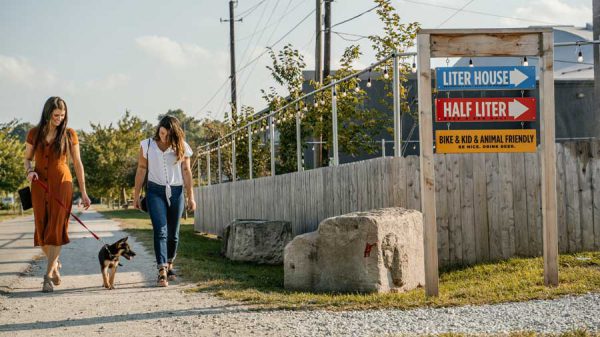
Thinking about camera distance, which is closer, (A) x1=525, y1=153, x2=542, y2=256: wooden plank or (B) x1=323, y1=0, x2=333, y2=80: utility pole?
(A) x1=525, y1=153, x2=542, y2=256: wooden plank

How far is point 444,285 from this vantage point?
9961 millimetres

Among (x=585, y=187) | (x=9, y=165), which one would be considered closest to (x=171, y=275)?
(x=585, y=187)

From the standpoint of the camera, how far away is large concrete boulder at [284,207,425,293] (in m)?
→ 9.09

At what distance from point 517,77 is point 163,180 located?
13.5 feet

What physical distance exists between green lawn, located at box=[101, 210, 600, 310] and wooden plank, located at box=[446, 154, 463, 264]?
29 centimetres

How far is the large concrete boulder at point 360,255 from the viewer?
9.09 meters

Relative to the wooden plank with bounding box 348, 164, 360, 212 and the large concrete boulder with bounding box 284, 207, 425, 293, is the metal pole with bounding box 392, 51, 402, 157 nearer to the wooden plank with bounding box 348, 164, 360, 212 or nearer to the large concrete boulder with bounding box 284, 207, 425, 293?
the large concrete boulder with bounding box 284, 207, 425, 293

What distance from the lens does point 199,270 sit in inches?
453

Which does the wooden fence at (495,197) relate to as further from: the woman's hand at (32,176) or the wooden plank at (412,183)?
the woman's hand at (32,176)

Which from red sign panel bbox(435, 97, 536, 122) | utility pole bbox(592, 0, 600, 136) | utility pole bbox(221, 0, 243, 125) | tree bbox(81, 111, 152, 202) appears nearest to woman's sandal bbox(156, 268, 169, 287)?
red sign panel bbox(435, 97, 536, 122)

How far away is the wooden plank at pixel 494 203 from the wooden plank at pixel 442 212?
0.59 m

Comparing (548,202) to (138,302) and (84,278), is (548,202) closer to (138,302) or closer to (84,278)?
(138,302)

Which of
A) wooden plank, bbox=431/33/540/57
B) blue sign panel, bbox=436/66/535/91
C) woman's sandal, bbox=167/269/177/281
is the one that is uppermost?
wooden plank, bbox=431/33/540/57

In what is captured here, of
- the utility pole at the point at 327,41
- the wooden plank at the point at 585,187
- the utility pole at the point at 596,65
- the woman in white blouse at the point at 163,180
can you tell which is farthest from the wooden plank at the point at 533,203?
the utility pole at the point at 327,41
